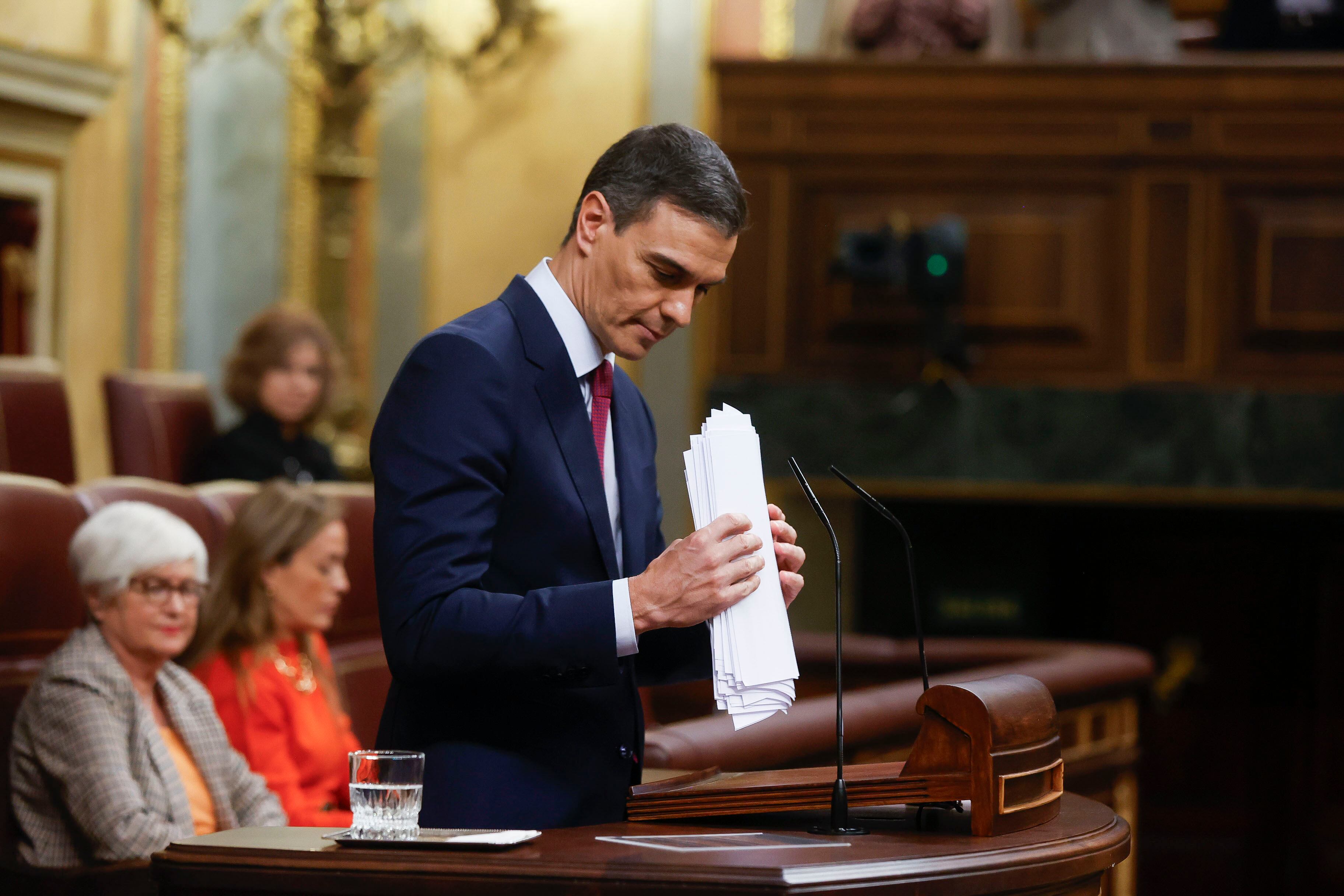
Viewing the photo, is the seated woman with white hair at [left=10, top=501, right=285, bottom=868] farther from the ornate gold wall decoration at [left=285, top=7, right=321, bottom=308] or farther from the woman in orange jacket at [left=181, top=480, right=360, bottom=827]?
the ornate gold wall decoration at [left=285, top=7, right=321, bottom=308]

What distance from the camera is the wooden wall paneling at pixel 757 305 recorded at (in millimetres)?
5496

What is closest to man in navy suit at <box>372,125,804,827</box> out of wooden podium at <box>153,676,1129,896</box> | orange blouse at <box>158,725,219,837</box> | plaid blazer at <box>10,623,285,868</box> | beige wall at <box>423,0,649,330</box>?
wooden podium at <box>153,676,1129,896</box>

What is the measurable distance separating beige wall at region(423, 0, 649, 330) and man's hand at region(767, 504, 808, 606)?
447cm

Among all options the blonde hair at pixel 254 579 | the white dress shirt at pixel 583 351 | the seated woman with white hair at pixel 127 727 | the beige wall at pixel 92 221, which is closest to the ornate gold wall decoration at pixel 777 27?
the beige wall at pixel 92 221

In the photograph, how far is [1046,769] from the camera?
5.07 ft

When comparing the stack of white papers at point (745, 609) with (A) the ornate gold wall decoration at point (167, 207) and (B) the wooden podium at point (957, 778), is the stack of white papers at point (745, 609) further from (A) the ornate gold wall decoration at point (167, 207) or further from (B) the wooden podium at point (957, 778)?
(A) the ornate gold wall decoration at point (167, 207)

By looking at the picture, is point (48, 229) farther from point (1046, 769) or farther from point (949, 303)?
point (1046, 769)

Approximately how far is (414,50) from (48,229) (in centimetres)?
145

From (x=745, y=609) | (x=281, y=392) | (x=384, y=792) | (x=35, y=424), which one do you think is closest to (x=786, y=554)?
(x=745, y=609)

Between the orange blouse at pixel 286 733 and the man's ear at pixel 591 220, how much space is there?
1713 mm

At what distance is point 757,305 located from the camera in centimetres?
552

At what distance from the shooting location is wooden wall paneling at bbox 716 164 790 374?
5496mm

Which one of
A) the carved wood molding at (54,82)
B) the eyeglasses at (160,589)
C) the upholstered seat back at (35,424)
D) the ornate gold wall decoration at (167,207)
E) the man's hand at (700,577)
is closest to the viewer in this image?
the man's hand at (700,577)

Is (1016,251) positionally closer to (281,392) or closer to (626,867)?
(281,392)
